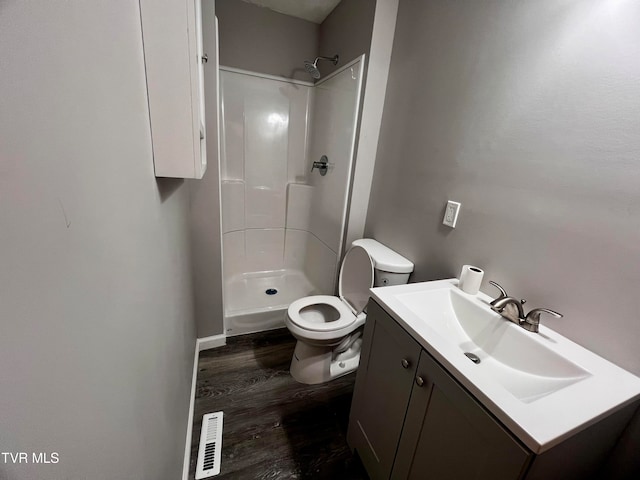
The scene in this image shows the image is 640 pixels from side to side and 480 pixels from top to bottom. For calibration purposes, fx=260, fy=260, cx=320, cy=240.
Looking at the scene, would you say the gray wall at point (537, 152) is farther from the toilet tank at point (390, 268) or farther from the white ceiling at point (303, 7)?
the white ceiling at point (303, 7)

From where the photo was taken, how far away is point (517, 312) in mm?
876

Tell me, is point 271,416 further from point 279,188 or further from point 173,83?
point 279,188

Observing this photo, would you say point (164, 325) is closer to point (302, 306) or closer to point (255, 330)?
point (302, 306)

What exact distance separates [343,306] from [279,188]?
1.34 m

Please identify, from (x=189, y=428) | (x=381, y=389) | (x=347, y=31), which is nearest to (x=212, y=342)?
(x=189, y=428)

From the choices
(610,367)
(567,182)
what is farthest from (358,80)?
(610,367)

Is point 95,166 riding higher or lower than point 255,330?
higher

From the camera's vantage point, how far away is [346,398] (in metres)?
1.55

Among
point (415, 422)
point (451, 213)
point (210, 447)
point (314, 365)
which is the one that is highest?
point (451, 213)

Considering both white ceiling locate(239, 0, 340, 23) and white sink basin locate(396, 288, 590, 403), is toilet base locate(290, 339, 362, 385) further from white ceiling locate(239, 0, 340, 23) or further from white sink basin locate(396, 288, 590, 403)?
white ceiling locate(239, 0, 340, 23)

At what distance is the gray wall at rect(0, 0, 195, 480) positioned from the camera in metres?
0.22

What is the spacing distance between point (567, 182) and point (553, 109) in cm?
24

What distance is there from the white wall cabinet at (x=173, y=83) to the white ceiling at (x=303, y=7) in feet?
5.42

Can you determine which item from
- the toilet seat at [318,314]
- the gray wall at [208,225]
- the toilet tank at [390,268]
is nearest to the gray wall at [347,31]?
the gray wall at [208,225]
